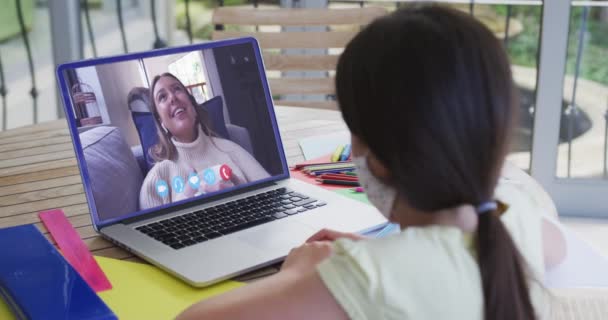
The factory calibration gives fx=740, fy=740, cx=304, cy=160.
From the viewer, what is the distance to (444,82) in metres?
0.75

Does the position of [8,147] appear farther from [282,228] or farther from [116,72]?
[282,228]

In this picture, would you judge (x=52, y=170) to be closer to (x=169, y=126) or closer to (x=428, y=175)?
(x=169, y=126)

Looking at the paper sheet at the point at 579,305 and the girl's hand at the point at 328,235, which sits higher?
the girl's hand at the point at 328,235

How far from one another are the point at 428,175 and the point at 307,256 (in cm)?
28

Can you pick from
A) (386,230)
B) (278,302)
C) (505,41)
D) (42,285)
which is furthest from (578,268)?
(505,41)

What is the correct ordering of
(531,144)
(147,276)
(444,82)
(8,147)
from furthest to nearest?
(531,144)
(8,147)
(147,276)
(444,82)

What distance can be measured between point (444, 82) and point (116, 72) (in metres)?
0.66

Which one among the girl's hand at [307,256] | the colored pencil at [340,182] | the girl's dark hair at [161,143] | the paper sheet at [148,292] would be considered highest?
the girl's dark hair at [161,143]

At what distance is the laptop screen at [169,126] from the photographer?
120cm

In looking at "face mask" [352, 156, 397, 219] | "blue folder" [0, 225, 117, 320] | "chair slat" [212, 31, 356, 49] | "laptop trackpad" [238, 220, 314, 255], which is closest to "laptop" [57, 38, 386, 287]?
"laptop trackpad" [238, 220, 314, 255]

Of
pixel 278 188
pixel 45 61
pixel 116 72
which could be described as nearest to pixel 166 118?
pixel 116 72

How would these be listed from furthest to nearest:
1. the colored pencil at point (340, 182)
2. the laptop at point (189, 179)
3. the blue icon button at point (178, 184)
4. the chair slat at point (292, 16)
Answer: the chair slat at point (292, 16) → the colored pencil at point (340, 182) → the blue icon button at point (178, 184) → the laptop at point (189, 179)

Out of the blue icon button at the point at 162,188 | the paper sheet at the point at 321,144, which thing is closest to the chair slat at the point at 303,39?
the paper sheet at the point at 321,144

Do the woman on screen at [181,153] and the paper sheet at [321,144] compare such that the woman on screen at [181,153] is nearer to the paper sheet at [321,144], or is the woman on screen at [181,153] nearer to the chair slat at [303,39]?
the paper sheet at [321,144]
